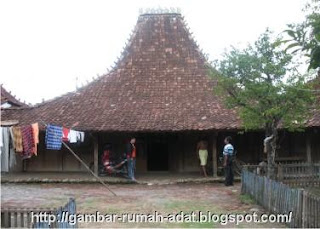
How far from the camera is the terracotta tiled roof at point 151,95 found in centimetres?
1767

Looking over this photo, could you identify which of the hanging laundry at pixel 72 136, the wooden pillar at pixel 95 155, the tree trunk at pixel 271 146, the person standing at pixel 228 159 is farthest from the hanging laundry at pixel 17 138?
the tree trunk at pixel 271 146

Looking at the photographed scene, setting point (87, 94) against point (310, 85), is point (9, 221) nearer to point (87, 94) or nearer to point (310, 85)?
point (310, 85)

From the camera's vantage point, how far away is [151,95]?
19406 millimetres

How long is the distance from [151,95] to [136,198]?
7.05m

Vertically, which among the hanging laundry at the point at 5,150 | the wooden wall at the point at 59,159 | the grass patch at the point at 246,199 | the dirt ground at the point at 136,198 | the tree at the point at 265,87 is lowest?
the dirt ground at the point at 136,198

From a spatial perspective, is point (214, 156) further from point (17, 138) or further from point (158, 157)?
point (17, 138)

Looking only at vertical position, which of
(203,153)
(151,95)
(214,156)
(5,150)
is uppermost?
(151,95)

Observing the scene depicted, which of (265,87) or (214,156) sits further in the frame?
(214,156)

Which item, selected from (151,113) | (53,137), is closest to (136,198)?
(53,137)

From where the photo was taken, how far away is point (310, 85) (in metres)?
11.9

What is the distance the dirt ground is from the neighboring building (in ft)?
7.83

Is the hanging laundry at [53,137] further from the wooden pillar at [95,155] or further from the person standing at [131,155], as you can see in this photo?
the wooden pillar at [95,155]

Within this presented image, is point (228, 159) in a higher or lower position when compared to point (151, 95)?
lower

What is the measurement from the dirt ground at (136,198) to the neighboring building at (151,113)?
2387 mm
